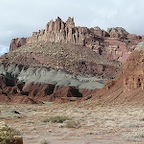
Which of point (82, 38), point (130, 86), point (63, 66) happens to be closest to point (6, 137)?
point (130, 86)

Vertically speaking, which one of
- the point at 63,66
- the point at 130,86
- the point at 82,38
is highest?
the point at 82,38

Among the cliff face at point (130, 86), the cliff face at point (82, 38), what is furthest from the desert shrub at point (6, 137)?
the cliff face at point (82, 38)

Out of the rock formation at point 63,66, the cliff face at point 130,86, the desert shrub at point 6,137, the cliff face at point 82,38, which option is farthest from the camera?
the cliff face at point 82,38

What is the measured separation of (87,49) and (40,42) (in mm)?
22664

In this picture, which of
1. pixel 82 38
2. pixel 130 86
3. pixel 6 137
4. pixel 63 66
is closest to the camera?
pixel 6 137

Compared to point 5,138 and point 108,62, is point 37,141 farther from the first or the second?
point 108,62

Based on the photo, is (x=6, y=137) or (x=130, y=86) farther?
(x=130, y=86)

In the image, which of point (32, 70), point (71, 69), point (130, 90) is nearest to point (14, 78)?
point (32, 70)

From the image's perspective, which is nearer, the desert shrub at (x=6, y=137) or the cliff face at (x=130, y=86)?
the desert shrub at (x=6, y=137)

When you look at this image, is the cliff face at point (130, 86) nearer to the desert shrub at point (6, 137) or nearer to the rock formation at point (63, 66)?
the rock formation at point (63, 66)

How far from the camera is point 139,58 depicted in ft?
262

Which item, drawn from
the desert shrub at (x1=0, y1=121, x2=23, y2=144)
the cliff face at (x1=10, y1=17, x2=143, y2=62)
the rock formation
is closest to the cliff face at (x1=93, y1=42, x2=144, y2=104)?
the rock formation

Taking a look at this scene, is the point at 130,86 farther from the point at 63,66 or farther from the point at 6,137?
the point at 63,66

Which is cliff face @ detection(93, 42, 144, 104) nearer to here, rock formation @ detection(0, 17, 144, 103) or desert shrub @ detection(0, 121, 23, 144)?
rock formation @ detection(0, 17, 144, 103)
